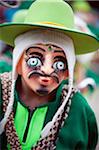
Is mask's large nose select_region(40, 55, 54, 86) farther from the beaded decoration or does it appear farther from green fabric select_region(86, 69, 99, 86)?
green fabric select_region(86, 69, 99, 86)

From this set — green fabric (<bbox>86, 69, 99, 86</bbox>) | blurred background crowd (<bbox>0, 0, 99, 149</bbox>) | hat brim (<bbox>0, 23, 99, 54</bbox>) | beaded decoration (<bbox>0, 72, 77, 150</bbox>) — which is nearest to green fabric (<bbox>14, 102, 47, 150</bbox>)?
beaded decoration (<bbox>0, 72, 77, 150</bbox>)

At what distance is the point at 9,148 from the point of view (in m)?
0.85

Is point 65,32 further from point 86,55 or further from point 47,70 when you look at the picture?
point 86,55

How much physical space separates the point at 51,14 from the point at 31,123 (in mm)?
270

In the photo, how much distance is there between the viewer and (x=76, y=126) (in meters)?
0.83

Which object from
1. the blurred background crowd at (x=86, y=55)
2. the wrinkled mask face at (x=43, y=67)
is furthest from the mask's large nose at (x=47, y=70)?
the blurred background crowd at (x=86, y=55)

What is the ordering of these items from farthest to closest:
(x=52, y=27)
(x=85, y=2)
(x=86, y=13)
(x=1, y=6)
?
(x=86, y=13) → (x=85, y=2) → (x=1, y=6) → (x=52, y=27)

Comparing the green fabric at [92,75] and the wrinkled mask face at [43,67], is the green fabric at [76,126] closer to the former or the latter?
the wrinkled mask face at [43,67]

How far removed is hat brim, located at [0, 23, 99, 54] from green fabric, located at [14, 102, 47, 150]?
7.0 inches

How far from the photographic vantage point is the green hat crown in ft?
2.67

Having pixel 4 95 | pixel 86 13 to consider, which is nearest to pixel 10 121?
pixel 4 95

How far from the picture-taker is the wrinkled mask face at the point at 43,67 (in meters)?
0.81

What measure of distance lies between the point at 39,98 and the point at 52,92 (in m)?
0.04

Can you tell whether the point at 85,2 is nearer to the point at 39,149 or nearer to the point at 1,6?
the point at 1,6
